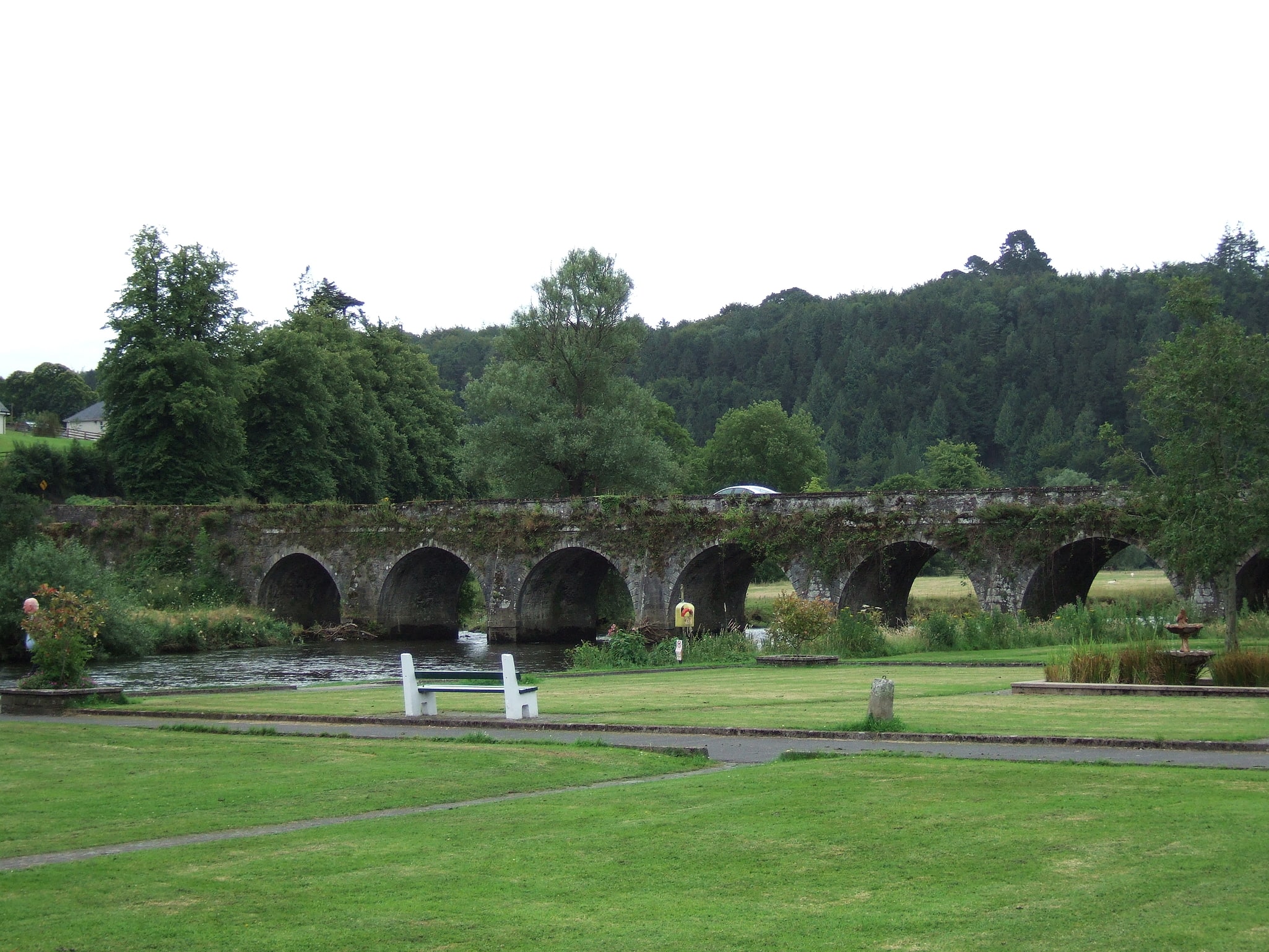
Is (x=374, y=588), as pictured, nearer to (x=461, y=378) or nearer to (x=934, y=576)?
(x=934, y=576)

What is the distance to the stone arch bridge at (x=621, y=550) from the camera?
3959cm

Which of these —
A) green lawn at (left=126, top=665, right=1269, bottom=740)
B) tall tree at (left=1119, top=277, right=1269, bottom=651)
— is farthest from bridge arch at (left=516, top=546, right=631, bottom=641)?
tall tree at (left=1119, top=277, right=1269, bottom=651)

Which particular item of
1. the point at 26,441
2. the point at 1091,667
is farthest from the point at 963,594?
the point at 26,441

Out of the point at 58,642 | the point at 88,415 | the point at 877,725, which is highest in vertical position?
the point at 88,415

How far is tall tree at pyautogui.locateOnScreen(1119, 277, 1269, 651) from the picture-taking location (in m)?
22.4

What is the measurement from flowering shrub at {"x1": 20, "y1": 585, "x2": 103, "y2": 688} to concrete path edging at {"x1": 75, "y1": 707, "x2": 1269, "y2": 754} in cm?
90

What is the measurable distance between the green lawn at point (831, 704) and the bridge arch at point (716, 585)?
19374mm

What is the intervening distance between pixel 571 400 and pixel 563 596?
40.0 ft

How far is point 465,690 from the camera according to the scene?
17453 mm

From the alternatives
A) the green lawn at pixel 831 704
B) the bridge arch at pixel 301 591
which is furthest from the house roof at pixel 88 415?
the green lawn at pixel 831 704

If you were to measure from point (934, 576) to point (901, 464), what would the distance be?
34922 mm

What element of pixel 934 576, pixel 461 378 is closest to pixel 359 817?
pixel 934 576

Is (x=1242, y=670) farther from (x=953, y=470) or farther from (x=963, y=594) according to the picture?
(x=953, y=470)

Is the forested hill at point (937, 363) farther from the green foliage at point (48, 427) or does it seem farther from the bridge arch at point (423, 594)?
the bridge arch at point (423, 594)
